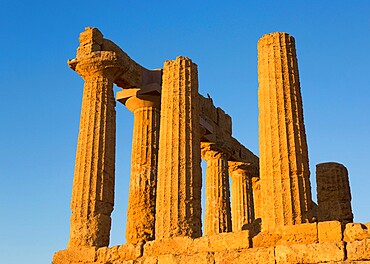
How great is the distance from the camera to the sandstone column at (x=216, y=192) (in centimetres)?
3319

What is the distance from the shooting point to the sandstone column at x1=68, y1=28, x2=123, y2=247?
24188 mm

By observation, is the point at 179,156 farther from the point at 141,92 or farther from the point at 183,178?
the point at 141,92

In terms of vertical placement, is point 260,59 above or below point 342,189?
above

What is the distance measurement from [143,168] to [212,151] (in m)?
7.42

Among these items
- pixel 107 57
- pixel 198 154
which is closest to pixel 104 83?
pixel 107 57

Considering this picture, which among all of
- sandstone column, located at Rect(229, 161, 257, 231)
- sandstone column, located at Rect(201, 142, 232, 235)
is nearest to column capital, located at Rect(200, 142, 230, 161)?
sandstone column, located at Rect(201, 142, 232, 235)

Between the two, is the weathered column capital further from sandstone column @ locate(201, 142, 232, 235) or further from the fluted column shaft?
sandstone column @ locate(201, 142, 232, 235)

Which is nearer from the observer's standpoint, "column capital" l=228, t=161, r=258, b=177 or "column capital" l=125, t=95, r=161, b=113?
"column capital" l=125, t=95, r=161, b=113

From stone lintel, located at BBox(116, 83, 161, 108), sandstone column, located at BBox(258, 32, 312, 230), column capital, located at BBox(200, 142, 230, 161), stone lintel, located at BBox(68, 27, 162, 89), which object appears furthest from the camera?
column capital, located at BBox(200, 142, 230, 161)

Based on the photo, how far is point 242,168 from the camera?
128 feet

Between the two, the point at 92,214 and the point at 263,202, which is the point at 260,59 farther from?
the point at 92,214

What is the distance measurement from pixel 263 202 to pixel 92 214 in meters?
7.31

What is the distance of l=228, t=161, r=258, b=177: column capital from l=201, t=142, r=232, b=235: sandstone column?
3484 millimetres

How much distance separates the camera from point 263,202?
68.3 feet
